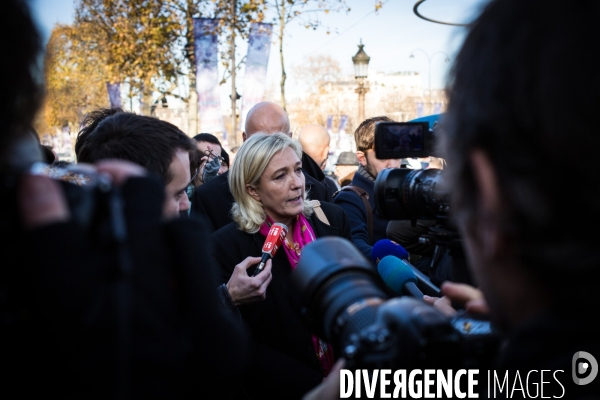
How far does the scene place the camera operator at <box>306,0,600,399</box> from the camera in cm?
86

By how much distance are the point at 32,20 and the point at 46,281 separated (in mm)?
413

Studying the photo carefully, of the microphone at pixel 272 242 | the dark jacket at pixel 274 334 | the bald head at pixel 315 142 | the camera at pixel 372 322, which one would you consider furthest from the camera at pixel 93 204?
the bald head at pixel 315 142

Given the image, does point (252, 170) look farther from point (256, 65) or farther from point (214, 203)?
point (256, 65)

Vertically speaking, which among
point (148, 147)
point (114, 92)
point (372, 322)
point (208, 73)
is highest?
point (208, 73)

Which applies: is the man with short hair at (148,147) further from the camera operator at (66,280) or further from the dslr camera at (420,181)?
the camera operator at (66,280)

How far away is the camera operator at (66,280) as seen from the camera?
94 centimetres

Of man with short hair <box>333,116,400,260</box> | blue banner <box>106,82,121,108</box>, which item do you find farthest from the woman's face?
blue banner <box>106,82,121,108</box>

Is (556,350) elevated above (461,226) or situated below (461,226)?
below

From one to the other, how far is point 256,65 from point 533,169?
15.1 metres

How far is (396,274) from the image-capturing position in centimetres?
258

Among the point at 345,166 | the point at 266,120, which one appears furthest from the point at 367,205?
the point at 345,166

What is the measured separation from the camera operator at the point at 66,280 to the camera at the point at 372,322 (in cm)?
36

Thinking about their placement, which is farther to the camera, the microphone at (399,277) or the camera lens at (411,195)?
the microphone at (399,277)

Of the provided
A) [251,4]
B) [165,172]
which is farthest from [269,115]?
[251,4]
